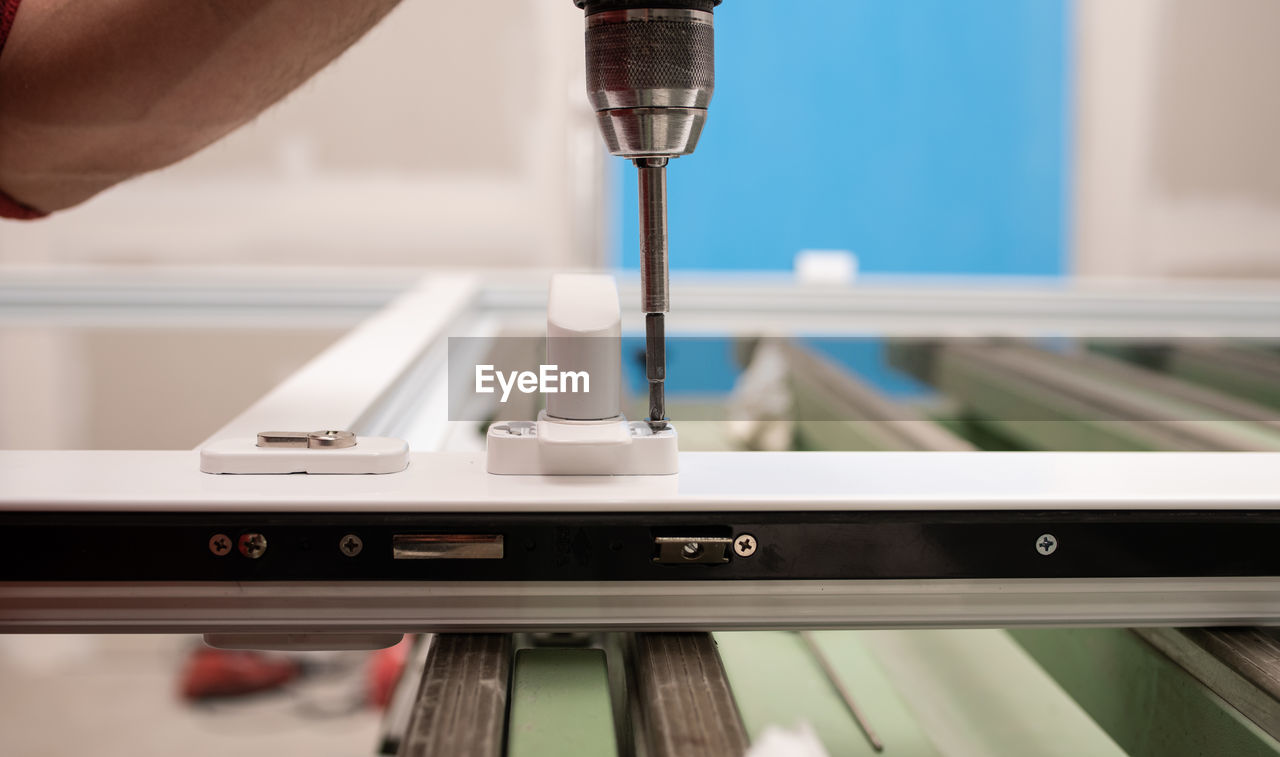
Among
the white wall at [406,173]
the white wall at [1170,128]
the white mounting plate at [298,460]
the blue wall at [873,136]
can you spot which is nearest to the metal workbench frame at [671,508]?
the white mounting plate at [298,460]

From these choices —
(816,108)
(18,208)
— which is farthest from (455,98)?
(18,208)

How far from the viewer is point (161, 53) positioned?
0.49 metres

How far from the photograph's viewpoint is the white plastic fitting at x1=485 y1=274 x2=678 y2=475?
457 millimetres

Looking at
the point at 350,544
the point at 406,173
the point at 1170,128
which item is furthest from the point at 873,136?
the point at 350,544

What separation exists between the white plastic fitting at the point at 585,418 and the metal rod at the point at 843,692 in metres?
0.26

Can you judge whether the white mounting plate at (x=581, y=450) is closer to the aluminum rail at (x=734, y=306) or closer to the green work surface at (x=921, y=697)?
the green work surface at (x=921, y=697)

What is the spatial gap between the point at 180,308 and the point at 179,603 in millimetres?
1126

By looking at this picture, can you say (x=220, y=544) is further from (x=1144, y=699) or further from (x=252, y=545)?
(x=1144, y=699)

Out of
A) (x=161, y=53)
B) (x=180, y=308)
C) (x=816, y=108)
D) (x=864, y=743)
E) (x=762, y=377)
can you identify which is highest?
(x=816, y=108)

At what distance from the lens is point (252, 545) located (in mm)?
432

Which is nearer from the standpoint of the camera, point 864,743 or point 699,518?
point 699,518

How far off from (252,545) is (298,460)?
56 mm

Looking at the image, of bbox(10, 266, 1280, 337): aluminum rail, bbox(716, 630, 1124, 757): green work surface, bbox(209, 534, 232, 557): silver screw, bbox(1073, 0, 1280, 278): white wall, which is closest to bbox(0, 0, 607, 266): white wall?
bbox(10, 266, 1280, 337): aluminum rail

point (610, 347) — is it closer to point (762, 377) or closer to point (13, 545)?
point (13, 545)
